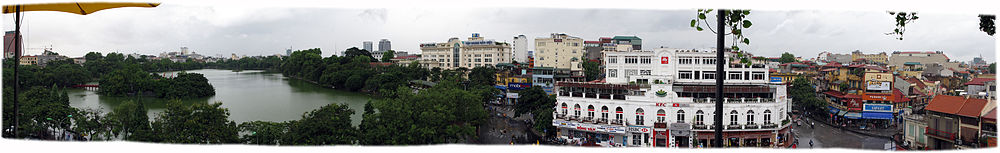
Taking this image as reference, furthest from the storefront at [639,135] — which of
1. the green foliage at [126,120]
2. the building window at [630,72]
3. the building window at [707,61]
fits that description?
the green foliage at [126,120]

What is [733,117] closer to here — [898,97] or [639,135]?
[639,135]

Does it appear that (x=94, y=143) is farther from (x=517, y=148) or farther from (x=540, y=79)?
(x=540, y=79)

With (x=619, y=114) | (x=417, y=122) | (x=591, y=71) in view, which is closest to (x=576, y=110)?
(x=619, y=114)

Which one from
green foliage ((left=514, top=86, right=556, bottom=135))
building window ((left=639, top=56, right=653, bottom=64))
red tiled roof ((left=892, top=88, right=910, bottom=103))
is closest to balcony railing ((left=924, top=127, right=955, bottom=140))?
building window ((left=639, top=56, right=653, bottom=64))

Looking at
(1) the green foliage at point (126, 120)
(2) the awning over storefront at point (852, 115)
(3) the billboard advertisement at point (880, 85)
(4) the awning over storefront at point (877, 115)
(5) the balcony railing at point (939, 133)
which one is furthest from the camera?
(3) the billboard advertisement at point (880, 85)

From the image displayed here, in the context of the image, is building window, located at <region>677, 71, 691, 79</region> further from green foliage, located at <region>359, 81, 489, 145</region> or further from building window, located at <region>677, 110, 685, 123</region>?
green foliage, located at <region>359, 81, 489, 145</region>

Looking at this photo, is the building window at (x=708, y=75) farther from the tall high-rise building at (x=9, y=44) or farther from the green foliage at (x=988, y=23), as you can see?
the tall high-rise building at (x=9, y=44)
